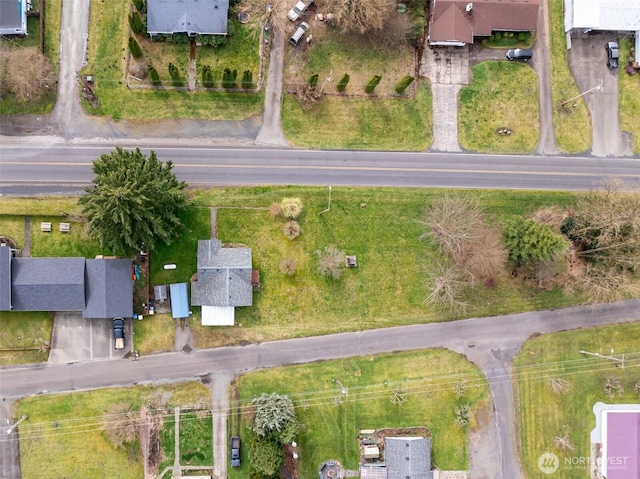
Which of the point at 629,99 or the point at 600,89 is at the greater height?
the point at 600,89

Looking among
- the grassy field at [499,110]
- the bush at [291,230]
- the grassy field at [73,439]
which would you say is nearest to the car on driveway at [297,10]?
the grassy field at [499,110]

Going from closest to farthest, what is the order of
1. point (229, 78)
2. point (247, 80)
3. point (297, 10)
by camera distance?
point (229, 78) < point (247, 80) < point (297, 10)

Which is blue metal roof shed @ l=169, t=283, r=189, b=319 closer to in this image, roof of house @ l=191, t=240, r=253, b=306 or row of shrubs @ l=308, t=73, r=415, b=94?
roof of house @ l=191, t=240, r=253, b=306

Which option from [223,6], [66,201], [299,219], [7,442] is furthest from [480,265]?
[7,442]

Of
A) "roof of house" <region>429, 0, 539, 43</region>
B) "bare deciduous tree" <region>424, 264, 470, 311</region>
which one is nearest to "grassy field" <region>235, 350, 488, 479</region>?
"bare deciduous tree" <region>424, 264, 470, 311</region>

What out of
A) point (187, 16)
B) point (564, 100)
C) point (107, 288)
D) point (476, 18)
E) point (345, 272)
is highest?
point (476, 18)

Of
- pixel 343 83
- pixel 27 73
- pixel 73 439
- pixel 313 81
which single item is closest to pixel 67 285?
pixel 73 439

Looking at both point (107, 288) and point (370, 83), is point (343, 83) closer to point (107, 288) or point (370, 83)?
point (370, 83)

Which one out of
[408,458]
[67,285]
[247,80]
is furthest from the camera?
[247,80]
